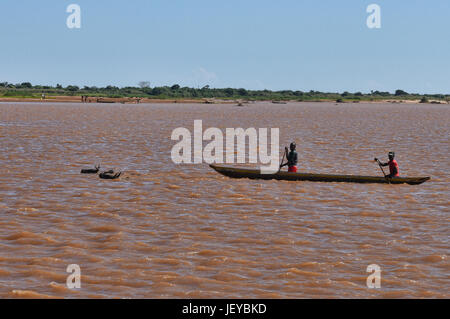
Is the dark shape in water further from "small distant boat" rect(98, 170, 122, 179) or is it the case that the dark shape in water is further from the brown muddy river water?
"small distant boat" rect(98, 170, 122, 179)

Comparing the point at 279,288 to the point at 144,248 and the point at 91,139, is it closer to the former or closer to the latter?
the point at 144,248

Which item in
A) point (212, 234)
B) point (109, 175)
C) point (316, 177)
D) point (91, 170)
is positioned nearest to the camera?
point (212, 234)

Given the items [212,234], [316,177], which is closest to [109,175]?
[316,177]

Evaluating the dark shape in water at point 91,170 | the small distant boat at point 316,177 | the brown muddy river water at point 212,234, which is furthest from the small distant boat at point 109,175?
the small distant boat at point 316,177

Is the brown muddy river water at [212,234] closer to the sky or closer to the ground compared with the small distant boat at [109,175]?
closer to the ground

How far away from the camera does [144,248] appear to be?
11234 mm

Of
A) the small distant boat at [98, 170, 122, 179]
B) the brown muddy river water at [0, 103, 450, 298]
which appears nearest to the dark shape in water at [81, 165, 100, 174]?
the brown muddy river water at [0, 103, 450, 298]

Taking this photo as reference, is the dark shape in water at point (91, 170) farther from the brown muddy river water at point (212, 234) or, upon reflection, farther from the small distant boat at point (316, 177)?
the small distant boat at point (316, 177)

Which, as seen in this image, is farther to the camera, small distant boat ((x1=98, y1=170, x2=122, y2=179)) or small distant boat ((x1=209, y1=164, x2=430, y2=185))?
small distant boat ((x1=98, y1=170, x2=122, y2=179))

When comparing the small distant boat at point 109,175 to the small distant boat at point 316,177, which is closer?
the small distant boat at point 316,177

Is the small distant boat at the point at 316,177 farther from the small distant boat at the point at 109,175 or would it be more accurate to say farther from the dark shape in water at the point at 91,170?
the dark shape in water at the point at 91,170

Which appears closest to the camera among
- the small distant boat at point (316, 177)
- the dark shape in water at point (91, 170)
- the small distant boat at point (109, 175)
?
the small distant boat at point (316, 177)

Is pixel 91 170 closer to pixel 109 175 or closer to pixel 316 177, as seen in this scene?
pixel 109 175

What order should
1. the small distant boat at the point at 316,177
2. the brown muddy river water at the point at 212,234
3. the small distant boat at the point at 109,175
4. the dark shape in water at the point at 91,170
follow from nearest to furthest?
the brown muddy river water at the point at 212,234
the small distant boat at the point at 316,177
the small distant boat at the point at 109,175
the dark shape in water at the point at 91,170
